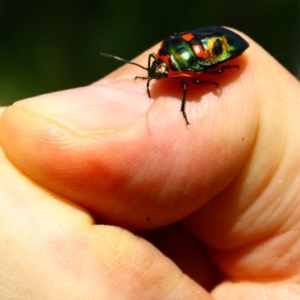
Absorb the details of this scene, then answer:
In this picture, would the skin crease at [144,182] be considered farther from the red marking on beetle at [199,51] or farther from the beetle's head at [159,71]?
the red marking on beetle at [199,51]

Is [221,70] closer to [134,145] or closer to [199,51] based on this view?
[199,51]

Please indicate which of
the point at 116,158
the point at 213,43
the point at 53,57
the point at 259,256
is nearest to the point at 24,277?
the point at 116,158

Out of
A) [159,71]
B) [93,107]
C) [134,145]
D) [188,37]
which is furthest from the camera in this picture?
[188,37]

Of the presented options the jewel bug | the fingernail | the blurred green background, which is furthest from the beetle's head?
the blurred green background

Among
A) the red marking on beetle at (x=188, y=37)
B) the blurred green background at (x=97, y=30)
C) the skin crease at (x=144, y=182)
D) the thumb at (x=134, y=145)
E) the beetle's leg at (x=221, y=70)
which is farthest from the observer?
the blurred green background at (x=97, y=30)

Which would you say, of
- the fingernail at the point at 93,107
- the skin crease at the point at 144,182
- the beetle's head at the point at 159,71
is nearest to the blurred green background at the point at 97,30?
the skin crease at the point at 144,182

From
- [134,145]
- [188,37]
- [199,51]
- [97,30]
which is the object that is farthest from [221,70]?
[97,30]

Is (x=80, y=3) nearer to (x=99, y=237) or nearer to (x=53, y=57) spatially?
(x=53, y=57)
